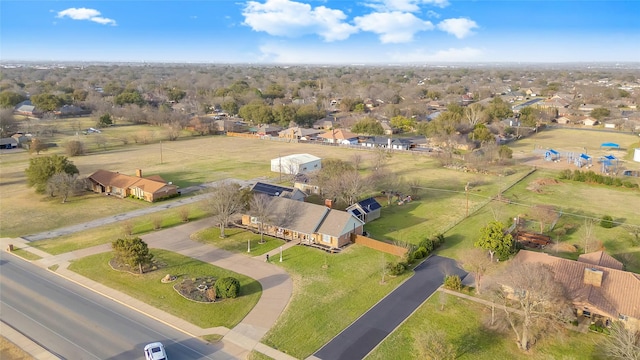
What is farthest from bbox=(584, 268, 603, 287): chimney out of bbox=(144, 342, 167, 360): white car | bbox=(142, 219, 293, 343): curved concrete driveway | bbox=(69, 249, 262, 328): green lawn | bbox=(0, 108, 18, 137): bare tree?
bbox=(0, 108, 18, 137): bare tree

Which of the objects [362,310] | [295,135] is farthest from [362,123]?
[362,310]

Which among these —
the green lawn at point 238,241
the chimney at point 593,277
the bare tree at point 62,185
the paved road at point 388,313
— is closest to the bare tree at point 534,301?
the chimney at point 593,277

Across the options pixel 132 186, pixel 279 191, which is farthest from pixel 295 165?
pixel 132 186

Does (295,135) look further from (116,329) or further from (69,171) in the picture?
(116,329)

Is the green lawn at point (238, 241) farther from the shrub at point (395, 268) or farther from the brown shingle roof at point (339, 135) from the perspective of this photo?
the brown shingle roof at point (339, 135)

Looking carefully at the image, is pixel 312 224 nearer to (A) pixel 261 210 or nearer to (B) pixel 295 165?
(A) pixel 261 210

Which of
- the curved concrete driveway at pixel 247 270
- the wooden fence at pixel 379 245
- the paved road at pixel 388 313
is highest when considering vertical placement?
the wooden fence at pixel 379 245
